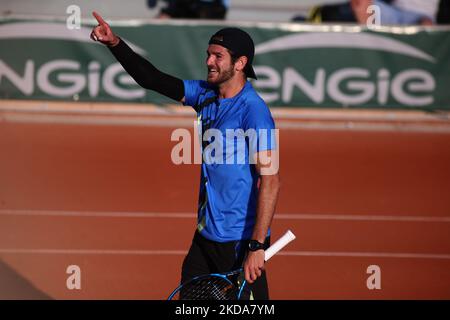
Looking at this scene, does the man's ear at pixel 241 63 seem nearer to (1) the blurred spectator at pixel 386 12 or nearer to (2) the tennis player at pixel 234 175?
(2) the tennis player at pixel 234 175

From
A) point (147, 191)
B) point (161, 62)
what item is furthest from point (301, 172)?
point (161, 62)

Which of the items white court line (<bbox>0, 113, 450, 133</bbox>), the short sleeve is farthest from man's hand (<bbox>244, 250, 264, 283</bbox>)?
white court line (<bbox>0, 113, 450, 133</bbox>)

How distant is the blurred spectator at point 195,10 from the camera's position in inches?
610

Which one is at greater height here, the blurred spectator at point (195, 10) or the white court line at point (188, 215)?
the blurred spectator at point (195, 10)

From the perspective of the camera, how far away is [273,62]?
14586 mm

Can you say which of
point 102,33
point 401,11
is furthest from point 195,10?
point 102,33

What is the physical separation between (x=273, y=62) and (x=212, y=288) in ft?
35.0

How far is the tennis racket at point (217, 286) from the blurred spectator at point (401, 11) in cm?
1170

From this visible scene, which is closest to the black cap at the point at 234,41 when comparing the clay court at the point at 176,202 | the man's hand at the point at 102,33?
the man's hand at the point at 102,33

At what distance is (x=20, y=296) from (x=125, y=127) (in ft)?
25.9

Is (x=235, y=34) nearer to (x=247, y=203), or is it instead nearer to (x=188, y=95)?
(x=188, y=95)

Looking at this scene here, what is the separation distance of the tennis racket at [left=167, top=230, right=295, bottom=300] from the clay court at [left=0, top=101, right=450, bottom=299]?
8.97 ft

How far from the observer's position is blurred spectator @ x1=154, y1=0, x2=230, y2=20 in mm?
15492

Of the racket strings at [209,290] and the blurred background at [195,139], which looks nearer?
the racket strings at [209,290]
